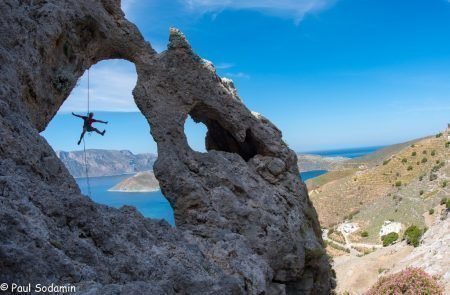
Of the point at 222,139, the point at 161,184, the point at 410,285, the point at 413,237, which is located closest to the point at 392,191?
the point at 413,237

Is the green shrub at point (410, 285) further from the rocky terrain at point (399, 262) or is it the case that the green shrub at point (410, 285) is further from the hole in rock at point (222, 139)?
the hole in rock at point (222, 139)

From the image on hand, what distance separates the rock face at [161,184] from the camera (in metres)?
6.38

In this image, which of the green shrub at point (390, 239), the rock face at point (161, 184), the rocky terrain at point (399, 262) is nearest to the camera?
the rock face at point (161, 184)

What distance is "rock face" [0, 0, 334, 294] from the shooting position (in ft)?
20.9

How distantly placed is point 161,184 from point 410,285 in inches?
549

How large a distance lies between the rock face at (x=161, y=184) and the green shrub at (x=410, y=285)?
403 cm

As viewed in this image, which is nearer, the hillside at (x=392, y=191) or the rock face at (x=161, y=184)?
the rock face at (x=161, y=184)

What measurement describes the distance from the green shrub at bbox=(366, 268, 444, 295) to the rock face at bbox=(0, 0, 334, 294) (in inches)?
159

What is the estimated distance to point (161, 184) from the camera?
14.1m

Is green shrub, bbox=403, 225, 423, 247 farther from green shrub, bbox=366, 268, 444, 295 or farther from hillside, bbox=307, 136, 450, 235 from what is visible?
green shrub, bbox=366, 268, 444, 295

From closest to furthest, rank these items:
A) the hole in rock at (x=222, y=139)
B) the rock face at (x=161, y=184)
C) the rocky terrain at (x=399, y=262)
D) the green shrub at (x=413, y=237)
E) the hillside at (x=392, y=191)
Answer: the rock face at (x=161, y=184), the hole in rock at (x=222, y=139), the rocky terrain at (x=399, y=262), the green shrub at (x=413, y=237), the hillside at (x=392, y=191)

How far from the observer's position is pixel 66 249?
6406mm

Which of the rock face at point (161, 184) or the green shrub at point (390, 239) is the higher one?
the rock face at point (161, 184)

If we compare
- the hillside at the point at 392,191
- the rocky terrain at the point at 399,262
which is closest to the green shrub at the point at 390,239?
the rocky terrain at the point at 399,262
